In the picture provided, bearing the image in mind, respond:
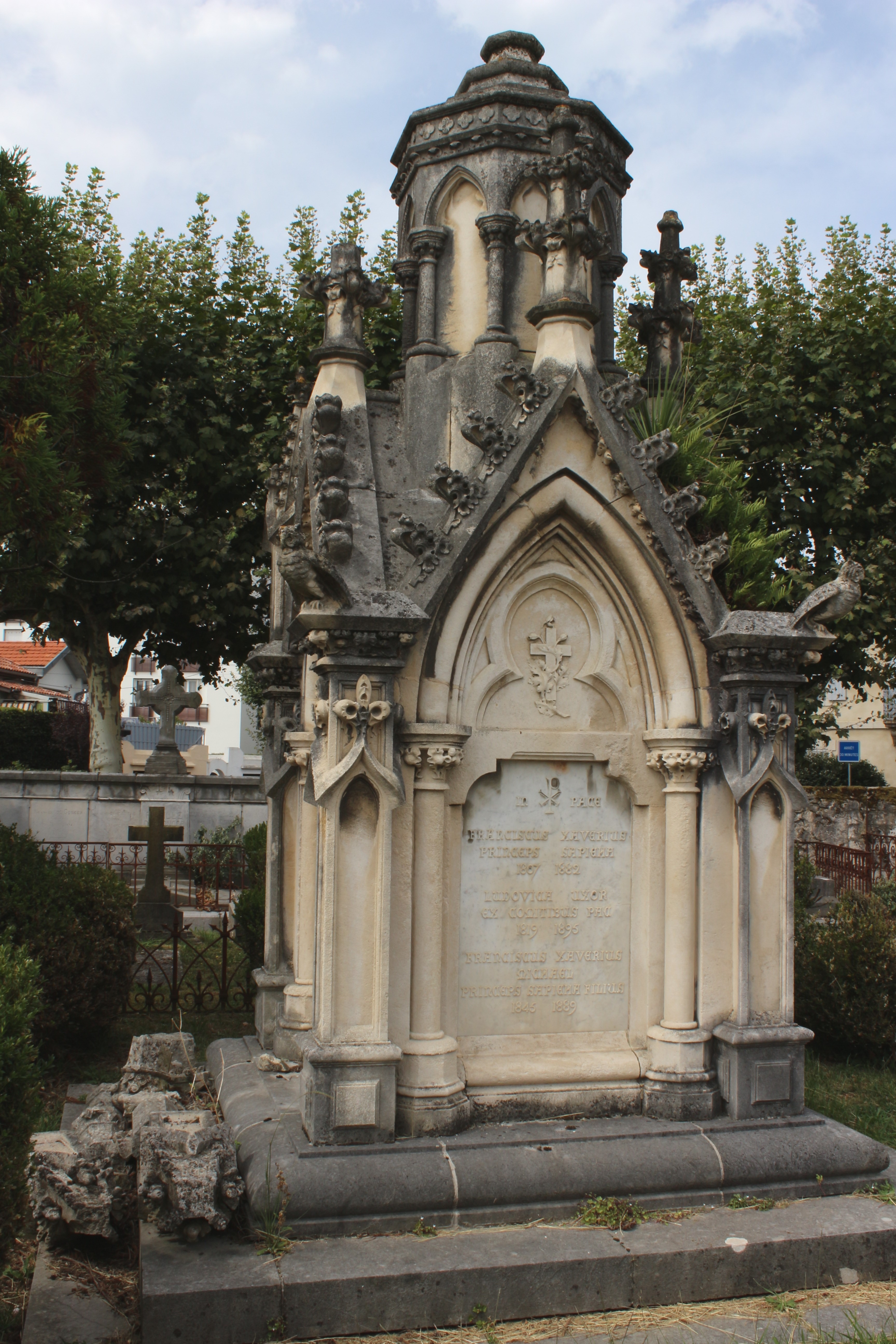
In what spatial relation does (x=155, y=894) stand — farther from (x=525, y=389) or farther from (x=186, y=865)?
(x=525, y=389)

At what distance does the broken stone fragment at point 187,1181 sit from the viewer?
4.65 metres

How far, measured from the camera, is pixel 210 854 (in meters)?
20.4

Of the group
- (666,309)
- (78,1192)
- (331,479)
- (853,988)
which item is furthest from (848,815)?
(78,1192)

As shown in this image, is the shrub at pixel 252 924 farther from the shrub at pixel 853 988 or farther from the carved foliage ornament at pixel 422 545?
the carved foliage ornament at pixel 422 545

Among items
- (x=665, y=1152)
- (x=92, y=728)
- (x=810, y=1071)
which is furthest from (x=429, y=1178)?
(x=92, y=728)

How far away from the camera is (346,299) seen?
6.22m

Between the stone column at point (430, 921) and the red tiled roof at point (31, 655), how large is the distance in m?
45.2

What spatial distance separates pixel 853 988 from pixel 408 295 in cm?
675

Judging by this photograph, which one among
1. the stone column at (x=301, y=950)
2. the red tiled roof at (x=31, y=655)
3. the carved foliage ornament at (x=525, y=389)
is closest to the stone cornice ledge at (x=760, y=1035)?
the stone column at (x=301, y=950)

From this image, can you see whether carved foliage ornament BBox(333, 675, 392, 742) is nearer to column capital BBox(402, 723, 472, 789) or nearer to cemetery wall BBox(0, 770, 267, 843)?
column capital BBox(402, 723, 472, 789)

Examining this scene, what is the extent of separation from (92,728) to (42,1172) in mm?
15819

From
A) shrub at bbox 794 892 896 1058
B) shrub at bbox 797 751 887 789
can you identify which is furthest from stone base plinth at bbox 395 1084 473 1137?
shrub at bbox 797 751 887 789

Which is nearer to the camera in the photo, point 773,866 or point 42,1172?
point 42,1172

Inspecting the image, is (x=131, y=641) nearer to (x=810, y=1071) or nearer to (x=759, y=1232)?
(x=810, y=1071)
